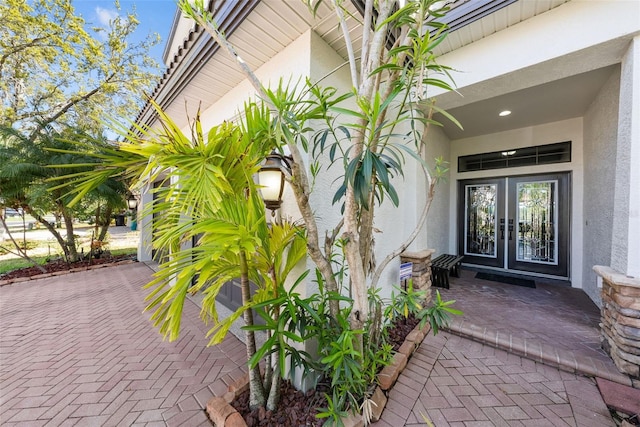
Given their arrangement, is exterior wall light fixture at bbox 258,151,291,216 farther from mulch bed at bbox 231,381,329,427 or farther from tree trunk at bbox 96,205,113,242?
tree trunk at bbox 96,205,113,242

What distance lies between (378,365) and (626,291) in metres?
2.36

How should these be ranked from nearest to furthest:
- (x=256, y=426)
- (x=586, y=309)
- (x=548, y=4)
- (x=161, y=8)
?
1. (x=256, y=426)
2. (x=548, y=4)
3. (x=586, y=309)
4. (x=161, y=8)

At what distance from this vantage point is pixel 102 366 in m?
2.50

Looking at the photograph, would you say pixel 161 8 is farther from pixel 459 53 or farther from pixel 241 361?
pixel 241 361

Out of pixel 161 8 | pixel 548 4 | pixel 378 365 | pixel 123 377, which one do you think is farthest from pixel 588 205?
pixel 161 8

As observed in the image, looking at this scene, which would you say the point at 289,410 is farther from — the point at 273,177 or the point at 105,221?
the point at 105,221

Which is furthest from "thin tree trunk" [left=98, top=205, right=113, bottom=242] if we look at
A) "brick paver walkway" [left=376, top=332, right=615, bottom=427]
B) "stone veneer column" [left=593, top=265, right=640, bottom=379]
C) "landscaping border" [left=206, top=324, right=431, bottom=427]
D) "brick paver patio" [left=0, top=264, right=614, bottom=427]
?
"stone veneer column" [left=593, top=265, right=640, bottom=379]

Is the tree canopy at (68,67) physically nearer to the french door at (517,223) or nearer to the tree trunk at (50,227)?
the tree trunk at (50,227)

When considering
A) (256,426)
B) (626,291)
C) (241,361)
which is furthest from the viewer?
(241,361)

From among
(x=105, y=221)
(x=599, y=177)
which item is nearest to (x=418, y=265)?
(x=599, y=177)

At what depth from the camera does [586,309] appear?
364 centimetres

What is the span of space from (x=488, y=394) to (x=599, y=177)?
3.99 metres

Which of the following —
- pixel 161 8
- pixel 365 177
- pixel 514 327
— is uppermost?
pixel 161 8

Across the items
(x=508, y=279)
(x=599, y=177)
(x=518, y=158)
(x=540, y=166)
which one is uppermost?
(x=518, y=158)
